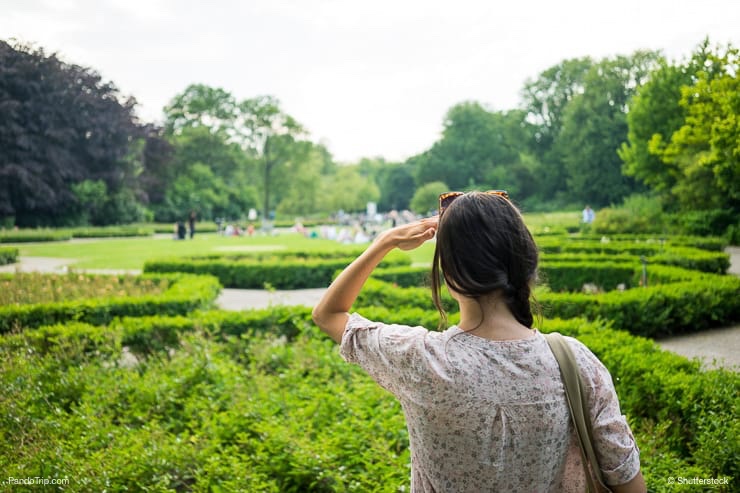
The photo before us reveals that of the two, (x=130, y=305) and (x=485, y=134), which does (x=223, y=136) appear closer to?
(x=130, y=305)

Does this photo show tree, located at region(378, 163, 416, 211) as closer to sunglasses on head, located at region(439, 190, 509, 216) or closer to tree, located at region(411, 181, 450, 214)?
tree, located at region(411, 181, 450, 214)

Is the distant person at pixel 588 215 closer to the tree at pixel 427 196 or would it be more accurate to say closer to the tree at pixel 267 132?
the tree at pixel 267 132

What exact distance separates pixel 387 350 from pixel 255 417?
82.9 inches

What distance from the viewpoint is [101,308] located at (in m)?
6.19

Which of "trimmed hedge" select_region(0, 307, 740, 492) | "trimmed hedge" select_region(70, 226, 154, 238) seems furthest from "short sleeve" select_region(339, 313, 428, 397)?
"trimmed hedge" select_region(70, 226, 154, 238)

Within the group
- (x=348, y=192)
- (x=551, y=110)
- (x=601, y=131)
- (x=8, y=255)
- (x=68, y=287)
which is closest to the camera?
(x=8, y=255)

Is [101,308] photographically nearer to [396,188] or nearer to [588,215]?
[588,215]

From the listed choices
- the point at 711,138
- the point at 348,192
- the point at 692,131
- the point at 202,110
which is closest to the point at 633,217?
the point at 692,131

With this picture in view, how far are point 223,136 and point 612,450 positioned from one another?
13892mm

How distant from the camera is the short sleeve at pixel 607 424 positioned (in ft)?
3.43

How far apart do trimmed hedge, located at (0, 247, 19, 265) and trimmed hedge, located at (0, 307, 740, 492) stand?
2.12 m

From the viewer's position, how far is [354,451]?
2.48m

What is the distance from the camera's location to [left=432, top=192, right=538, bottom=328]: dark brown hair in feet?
3.43

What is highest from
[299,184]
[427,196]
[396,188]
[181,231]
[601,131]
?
[601,131]
